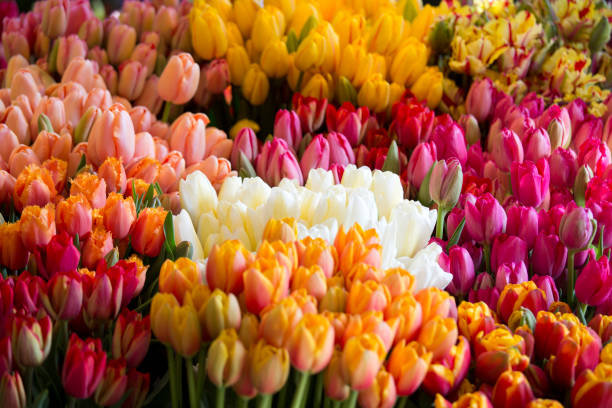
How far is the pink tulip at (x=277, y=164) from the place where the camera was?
864 mm

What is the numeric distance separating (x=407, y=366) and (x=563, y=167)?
0.43 metres

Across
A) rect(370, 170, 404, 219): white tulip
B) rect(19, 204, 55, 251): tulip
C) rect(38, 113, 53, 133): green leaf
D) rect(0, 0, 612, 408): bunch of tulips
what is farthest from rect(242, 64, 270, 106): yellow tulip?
rect(19, 204, 55, 251): tulip

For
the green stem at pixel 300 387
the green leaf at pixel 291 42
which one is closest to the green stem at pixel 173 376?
the green stem at pixel 300 387

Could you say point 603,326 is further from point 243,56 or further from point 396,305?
point 243,56

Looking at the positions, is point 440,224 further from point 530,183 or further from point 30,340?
point 30,340

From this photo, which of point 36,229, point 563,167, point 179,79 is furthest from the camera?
point 179,79

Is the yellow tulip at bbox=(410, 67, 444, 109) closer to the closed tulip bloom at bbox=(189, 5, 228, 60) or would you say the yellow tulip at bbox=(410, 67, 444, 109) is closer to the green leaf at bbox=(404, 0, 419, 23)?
the green leaf at bbox=(404, 0, 419, 23)

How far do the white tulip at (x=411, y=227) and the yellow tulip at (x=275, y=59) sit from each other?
1.58 feet

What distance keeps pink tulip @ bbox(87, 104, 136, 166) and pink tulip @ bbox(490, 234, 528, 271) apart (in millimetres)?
420

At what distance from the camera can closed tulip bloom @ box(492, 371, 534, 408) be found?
1.69 ft

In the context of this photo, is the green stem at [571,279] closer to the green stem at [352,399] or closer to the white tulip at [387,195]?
the white tulip at [387,195]

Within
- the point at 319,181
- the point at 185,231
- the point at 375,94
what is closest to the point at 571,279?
the point at 319,181

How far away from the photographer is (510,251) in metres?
0.70

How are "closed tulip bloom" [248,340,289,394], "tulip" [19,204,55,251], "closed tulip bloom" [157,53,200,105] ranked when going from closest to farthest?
"closed tulip bloom" [248,340,289,394]
"tulip" [19,204,55,251]
"closed tulip bloom" [157,53,200,105]
